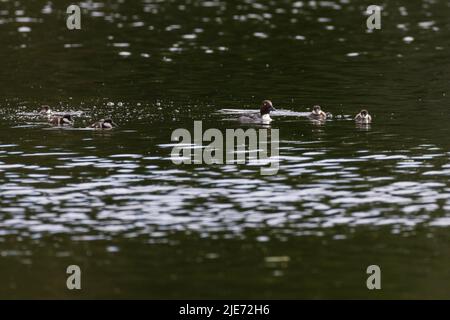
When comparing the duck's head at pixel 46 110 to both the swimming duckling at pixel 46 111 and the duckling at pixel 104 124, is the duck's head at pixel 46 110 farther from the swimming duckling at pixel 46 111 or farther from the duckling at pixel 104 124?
the duckling at pixel 104 124

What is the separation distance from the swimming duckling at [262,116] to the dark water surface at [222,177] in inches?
27.7

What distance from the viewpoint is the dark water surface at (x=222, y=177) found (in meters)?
22.2

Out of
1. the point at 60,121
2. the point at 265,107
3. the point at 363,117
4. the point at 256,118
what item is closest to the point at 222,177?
the point at 256,118

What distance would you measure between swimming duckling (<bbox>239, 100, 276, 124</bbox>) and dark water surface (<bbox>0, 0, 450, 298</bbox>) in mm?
705

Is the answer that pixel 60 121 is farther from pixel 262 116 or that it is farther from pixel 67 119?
pixel 262 116

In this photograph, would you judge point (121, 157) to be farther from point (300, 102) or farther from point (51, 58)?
point (51, 58)

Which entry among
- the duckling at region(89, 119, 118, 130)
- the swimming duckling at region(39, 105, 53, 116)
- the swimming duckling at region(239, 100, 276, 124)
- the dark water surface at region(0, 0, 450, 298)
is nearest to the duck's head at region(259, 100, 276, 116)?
the swimming duckling at region(239, 100, 276, 124)

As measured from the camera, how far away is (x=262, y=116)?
130 ft

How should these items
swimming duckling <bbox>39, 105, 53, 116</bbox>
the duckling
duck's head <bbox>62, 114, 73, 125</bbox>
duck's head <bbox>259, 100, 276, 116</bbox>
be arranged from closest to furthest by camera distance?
1. the duckling
2. duck's head <bbox>62, 114, 73, 125</bbox>
3. duck's head <bbox>259, 100, 276, 116</bbox>
4. swimming duckling <bbox>39, 105, 53, 116</bbox>

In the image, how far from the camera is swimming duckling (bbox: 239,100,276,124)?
39.3 metres

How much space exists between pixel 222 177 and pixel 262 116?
10.0m

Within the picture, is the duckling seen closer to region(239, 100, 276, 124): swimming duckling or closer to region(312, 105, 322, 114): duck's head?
region(239, 100, 276, 124): swimming duckling
